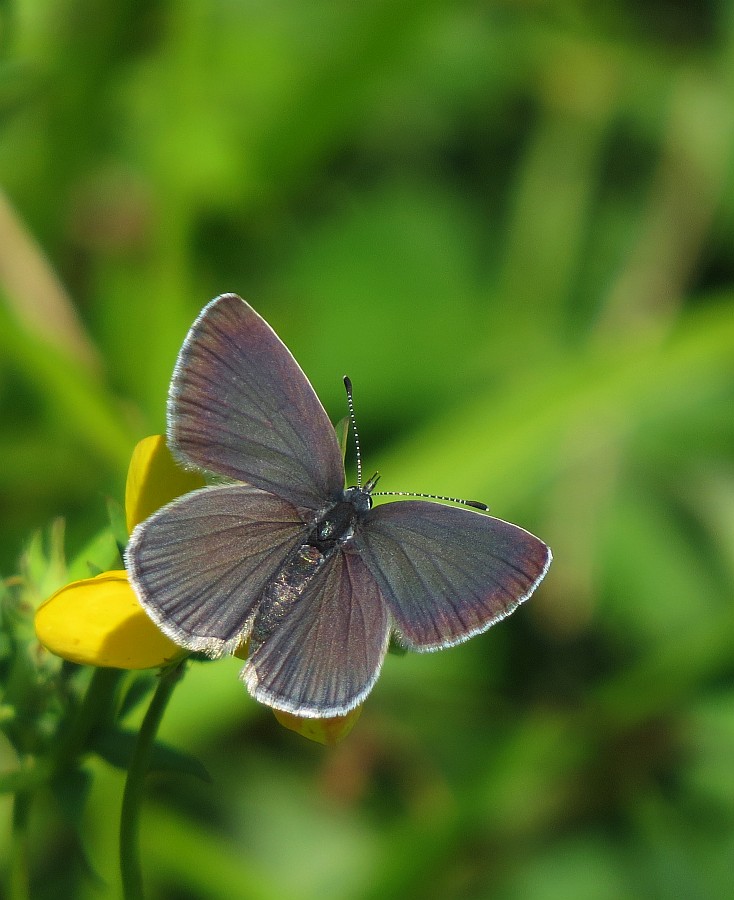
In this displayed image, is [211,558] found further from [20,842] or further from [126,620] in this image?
[20,842]

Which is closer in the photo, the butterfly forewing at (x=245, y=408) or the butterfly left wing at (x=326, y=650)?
the butterfly left wing at (x=326, y=650)

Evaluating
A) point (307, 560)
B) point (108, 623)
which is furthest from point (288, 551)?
point (108, 623)

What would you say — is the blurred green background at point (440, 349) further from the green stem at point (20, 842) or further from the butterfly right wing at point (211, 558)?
the butterfly right wing at point (211, 558)

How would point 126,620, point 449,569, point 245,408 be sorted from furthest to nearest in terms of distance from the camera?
point 245,408 → point 449,569 → point 126,620

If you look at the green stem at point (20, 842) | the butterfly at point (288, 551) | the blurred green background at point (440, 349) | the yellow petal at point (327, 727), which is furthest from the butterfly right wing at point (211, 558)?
the blurred green background at point (440, 349)

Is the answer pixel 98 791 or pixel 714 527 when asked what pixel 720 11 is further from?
pixel 98 791

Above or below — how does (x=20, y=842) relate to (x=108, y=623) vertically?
below
